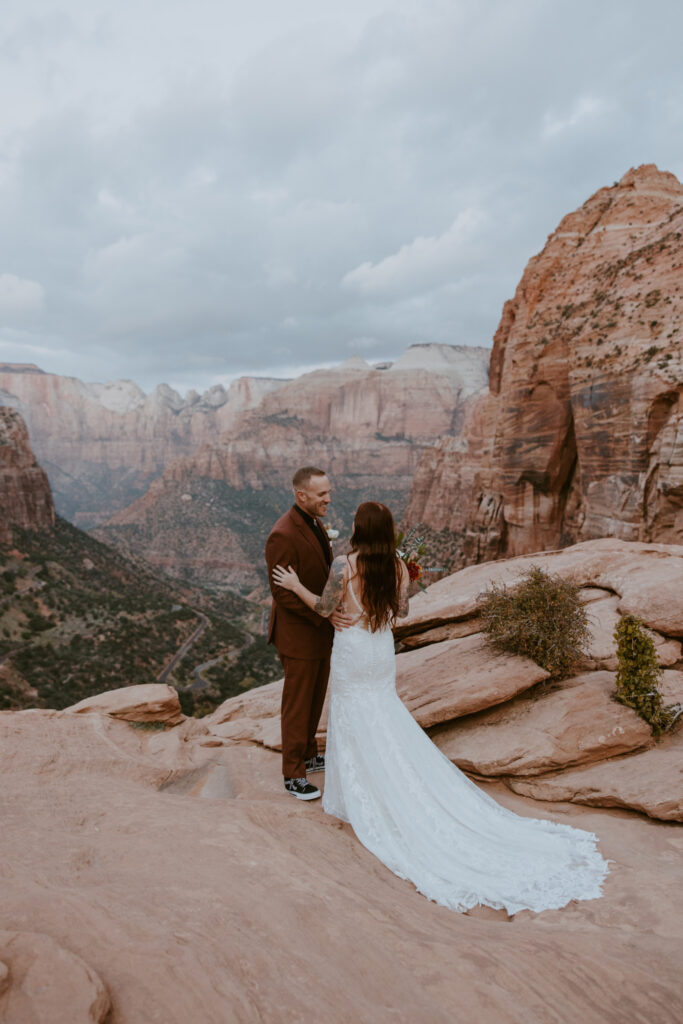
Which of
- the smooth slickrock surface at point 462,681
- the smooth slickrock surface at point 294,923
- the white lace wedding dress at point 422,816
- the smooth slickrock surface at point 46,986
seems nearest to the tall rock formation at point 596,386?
the smooth slickrock surface at point 462,681

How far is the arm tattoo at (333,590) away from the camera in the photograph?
4297mm

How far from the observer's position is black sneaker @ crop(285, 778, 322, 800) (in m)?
5.07

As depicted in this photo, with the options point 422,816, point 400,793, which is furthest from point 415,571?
point 422,816

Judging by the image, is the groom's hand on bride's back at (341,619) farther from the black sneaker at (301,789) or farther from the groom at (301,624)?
the black sneaker at (301,789)

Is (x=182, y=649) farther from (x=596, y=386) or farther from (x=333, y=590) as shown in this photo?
(x=333, y=590)

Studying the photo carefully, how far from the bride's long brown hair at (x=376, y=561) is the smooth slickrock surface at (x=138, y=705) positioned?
499cm

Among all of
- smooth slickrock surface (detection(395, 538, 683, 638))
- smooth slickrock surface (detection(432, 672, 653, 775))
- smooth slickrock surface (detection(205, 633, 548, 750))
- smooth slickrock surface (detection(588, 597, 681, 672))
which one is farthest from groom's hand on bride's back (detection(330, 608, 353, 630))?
smooth slickrock surface (detection(588, 597, 681, 672))

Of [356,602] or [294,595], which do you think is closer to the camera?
[356,602]

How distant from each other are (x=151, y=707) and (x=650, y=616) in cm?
739

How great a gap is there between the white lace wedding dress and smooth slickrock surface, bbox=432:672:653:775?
0.87 meters

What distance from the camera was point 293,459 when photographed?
14625cm

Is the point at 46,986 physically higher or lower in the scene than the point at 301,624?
lower

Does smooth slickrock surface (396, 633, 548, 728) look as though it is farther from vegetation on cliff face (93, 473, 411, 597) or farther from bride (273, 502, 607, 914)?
vegetation on cliff face (93, 473, 411, 597)

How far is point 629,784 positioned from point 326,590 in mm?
3622
